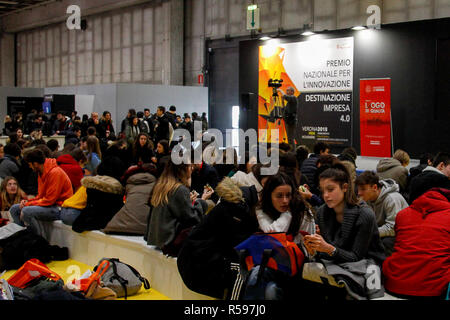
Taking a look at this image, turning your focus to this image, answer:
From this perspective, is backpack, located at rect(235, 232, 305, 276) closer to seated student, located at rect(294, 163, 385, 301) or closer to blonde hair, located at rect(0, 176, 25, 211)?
seated student, located at rect(294, 163, 385, 301)

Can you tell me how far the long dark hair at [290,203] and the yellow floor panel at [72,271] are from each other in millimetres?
1683

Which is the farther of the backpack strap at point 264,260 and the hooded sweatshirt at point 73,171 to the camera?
the hooded sweatshirt at point 73,171

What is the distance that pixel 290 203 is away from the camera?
420 centimetres

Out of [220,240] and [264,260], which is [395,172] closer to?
[220,240]

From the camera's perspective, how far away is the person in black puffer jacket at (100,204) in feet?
20.9

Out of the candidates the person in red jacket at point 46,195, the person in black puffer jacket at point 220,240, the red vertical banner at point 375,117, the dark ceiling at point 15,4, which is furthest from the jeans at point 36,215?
the dark ceiling at point 15,4

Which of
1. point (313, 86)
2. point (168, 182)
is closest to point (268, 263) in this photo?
point (168, 182)

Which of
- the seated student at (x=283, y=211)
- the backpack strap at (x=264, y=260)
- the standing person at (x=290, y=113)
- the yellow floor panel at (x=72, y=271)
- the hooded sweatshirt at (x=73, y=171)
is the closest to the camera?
the backpack strap at (x=264, y=260)

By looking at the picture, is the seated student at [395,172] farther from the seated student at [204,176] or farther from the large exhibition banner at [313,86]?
the large exhibition banner at [313,86]

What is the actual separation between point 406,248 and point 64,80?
1110 inches

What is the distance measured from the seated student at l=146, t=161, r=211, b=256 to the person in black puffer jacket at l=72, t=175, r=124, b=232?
1.28 metres
